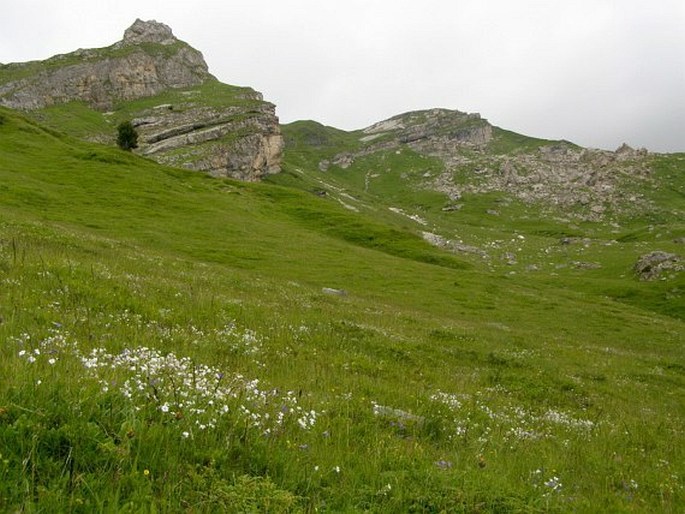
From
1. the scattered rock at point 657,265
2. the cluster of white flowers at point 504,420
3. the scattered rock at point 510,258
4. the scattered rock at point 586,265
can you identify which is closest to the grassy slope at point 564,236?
the scattered rock at point 510,258

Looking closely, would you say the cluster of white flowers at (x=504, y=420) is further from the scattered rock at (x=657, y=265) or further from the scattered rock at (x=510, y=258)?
the scattered rock at (x=510, y=258)

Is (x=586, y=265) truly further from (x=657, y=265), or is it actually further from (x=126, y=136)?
(x=126, y=136)

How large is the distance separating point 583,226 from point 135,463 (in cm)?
17845

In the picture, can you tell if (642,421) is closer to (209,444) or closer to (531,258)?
(209,444)

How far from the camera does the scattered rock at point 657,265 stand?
75250mm

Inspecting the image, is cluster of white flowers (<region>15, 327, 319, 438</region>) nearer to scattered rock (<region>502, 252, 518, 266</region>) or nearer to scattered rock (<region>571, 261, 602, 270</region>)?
scattered rock (<region>502, 252, 518, 266</region>)

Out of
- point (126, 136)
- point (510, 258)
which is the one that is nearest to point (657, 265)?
point (510, 258)

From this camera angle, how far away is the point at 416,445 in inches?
250

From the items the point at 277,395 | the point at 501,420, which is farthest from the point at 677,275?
the point at 277,395

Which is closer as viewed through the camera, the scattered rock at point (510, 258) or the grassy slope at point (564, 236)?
the grassy slope at point (564, 236)

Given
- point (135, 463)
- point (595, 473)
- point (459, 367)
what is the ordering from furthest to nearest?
point (459, 367)
point (595, 473)
point (135, 463)

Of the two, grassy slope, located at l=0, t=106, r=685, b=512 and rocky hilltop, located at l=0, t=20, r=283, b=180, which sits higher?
rocky hilltop, located at l=0, t=20, r=283, b=180

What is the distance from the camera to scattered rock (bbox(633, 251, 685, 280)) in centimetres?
7525

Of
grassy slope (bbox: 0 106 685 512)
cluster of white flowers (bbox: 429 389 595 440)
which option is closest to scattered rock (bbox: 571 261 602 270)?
grassy slope (bbox: 0 106 685 512)
